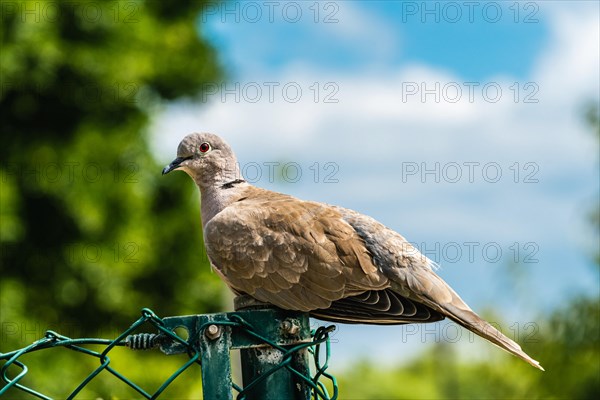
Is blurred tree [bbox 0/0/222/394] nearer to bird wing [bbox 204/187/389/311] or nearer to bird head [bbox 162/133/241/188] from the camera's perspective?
bird head [bbox 162/133/241/188]

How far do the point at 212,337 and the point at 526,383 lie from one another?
360 inches

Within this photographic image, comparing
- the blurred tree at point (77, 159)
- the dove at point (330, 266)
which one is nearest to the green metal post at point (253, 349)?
the dove at point (330, 266)

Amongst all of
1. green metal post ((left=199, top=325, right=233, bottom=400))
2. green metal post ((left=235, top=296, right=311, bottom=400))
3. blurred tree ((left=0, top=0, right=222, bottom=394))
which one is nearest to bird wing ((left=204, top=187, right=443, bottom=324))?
green metal post ((left=235, top=296, right=311, bottom=400))

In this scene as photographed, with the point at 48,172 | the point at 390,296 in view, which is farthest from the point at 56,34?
the point at 390,296

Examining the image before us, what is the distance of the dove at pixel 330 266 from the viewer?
2.79m

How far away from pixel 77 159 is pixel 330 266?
317 inches

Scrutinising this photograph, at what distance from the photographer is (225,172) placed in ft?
11.8

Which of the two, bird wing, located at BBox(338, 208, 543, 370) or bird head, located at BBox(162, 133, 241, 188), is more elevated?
bird head, located at BBox(162, 133, 241, 188)

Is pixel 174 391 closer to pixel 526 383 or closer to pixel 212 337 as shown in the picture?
pixel 526 383

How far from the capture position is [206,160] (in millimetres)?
3605

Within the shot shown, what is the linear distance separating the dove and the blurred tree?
737 cm

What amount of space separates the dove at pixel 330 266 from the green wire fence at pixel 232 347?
0.94 feet

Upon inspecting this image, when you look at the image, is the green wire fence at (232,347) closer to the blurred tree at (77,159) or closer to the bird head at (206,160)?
the bird head at (206,160)

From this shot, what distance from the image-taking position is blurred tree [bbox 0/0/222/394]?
1012 centimetres
